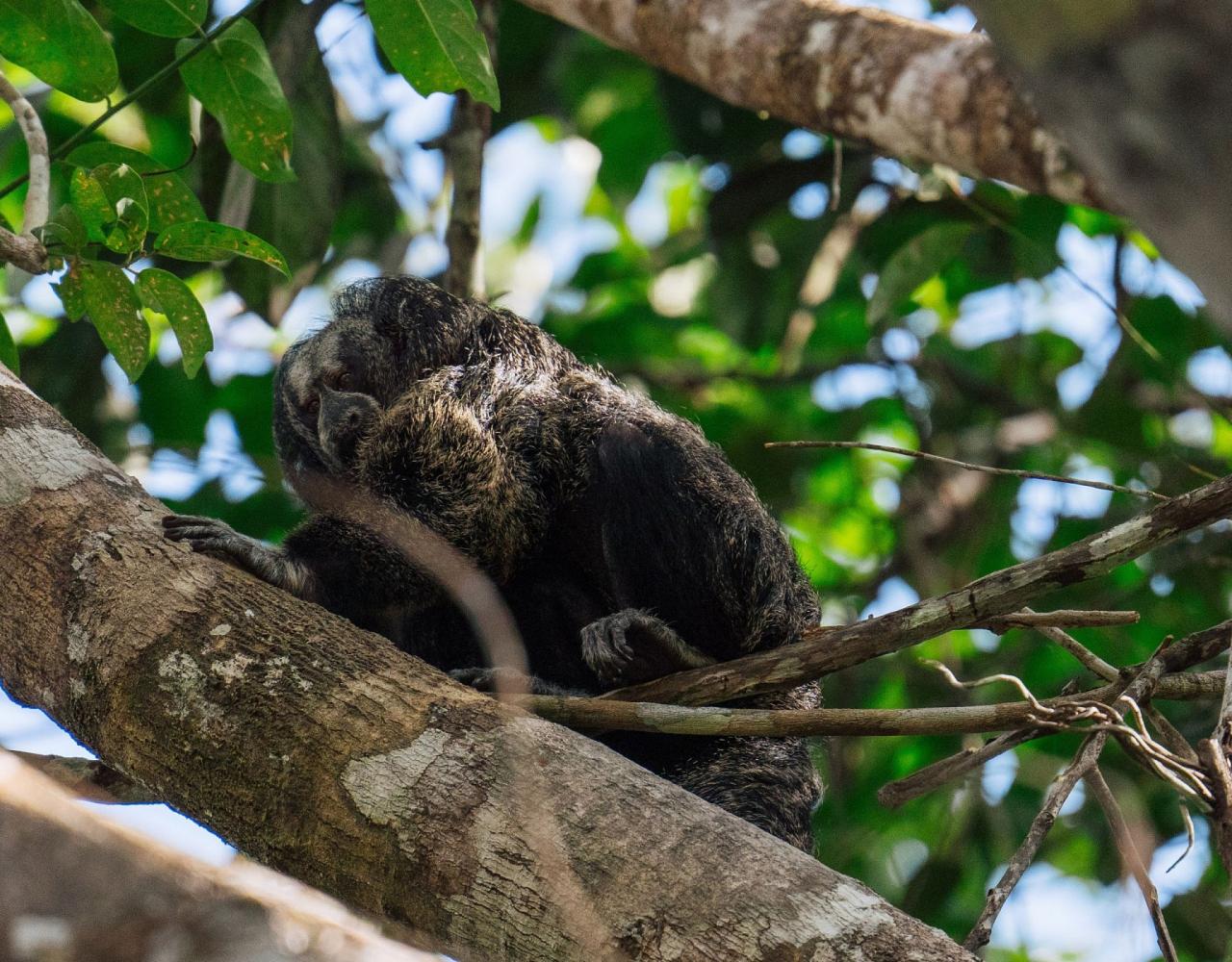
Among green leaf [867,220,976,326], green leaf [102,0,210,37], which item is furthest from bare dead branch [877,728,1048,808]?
green leaf [867,220,976,326]

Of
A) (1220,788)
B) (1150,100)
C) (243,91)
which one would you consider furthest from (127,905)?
(243,91)

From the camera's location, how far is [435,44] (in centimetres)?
378

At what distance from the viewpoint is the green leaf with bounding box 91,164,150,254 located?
3506 mm

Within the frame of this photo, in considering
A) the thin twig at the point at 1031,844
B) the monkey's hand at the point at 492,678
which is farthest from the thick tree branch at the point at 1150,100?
the monkey's hand at the point at 492,678

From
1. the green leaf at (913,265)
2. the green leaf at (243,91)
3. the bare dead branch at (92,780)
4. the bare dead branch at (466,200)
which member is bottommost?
the bare dead branch at (92,780)

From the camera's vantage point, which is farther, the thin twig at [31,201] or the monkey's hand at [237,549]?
the monkey's hand at [237,549]

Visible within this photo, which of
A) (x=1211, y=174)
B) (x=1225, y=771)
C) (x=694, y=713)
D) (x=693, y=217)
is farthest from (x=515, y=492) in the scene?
(x=693, y=217)

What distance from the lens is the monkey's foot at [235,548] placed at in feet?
11.6

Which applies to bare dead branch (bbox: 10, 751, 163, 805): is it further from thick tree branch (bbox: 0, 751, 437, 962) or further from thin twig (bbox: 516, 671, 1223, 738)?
thick tree branch (bbox: 0, 751, 437, 962)

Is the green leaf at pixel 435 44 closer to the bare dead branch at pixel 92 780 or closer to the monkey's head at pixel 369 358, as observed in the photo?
the monkey's head at pixel 369 358

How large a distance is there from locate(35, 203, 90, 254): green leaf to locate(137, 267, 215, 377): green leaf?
242 mm

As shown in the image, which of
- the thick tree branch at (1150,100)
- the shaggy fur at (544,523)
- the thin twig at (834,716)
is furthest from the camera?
the shaggy fur at (544,523)

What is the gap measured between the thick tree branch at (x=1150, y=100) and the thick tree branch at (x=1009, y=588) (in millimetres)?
2267

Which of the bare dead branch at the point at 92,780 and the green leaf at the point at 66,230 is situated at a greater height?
the green leaf at the point at 66,230
